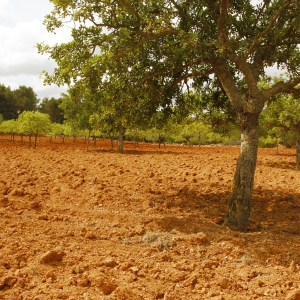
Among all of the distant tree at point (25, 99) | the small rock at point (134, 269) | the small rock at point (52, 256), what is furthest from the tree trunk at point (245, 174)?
the distant tree at point (25, 99)

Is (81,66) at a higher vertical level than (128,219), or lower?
higher

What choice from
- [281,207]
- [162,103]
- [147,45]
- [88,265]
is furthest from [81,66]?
[281,207]

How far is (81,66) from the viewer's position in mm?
5969

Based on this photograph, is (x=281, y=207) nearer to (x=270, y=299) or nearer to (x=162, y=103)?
(x=162, y=103)

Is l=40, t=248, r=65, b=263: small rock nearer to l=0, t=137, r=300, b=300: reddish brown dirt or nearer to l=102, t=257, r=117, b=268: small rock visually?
l=0, t=137, r=300, b=300: reddish brown dirt

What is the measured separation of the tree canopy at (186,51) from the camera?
222 inches

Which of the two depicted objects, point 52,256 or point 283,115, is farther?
point 283,115

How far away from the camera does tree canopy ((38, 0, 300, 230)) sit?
5633mm

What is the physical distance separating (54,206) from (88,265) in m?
3.27

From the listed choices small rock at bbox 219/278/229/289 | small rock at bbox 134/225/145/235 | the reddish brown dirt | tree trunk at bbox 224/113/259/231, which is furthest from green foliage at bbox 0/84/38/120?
small rock at bbox 219/278/229/289

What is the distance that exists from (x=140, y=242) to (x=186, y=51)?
3.79 metres

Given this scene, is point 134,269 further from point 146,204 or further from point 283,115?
point 283,115

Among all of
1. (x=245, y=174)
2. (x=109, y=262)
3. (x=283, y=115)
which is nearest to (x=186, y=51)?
(x=245, y=174)

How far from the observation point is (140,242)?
5352mm
